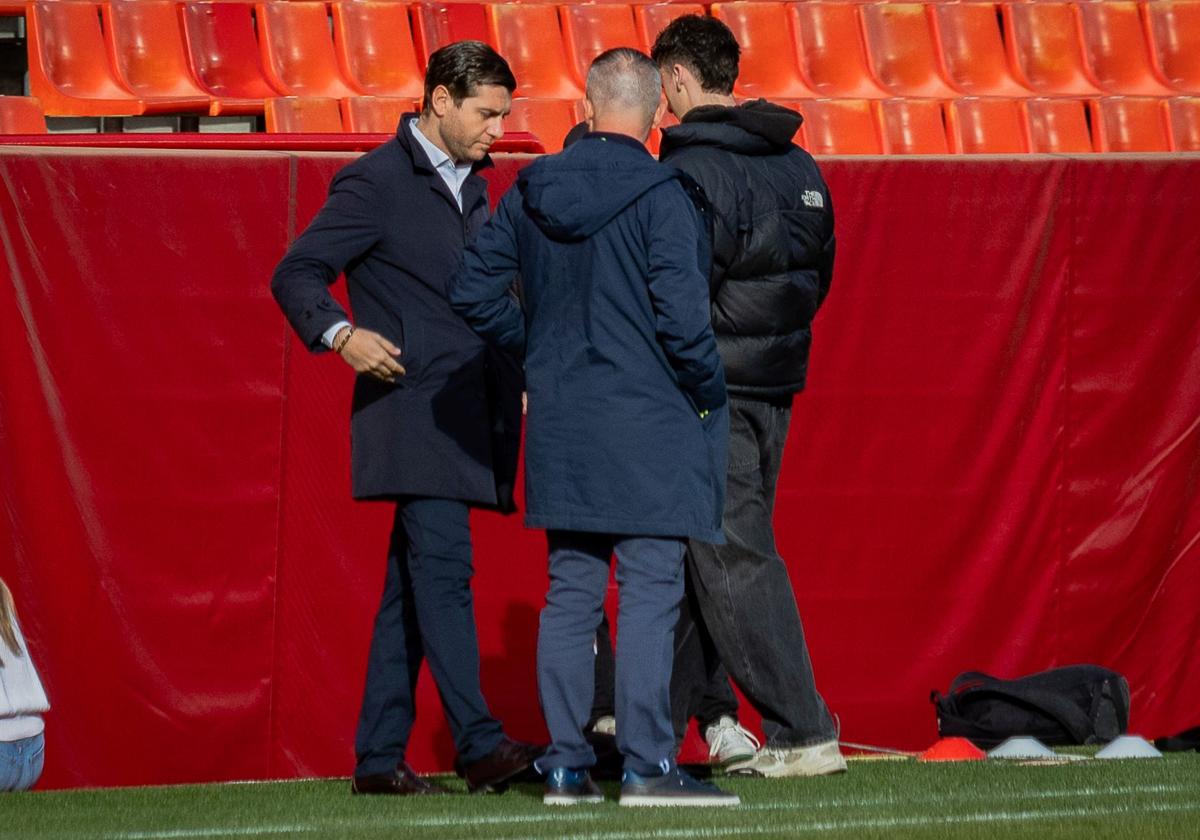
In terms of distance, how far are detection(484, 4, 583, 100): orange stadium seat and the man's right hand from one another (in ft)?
18.2

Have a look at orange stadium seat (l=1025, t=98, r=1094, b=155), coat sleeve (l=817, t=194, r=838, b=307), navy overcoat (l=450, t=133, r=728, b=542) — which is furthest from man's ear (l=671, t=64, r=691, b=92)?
orange stadium seat (l=1025, t=98, r=1094, b=155)

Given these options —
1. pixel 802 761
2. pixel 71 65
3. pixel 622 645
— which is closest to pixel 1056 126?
pixel 71 65

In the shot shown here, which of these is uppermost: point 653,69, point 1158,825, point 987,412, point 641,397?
point 653,69

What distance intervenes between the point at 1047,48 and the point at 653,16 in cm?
237

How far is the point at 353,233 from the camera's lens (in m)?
3.94

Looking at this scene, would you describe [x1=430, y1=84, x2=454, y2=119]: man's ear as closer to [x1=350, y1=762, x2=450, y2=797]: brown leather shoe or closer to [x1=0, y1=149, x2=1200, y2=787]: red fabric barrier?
[x1=0, y1=149, x2=1200, y2=787]: red fabric barrier

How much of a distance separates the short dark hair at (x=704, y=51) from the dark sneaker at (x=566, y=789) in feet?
5.36

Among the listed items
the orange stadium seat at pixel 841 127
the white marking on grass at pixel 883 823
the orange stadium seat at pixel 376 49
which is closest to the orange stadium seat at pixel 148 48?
the orange stadium seat at pixel 376 49

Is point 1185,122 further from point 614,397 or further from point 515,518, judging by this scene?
point 614,397

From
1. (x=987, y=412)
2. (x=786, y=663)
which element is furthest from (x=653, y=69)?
(x=987, y=412)

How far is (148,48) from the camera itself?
866 cm

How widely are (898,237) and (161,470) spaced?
220 cm

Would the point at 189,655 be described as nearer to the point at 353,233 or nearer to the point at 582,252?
the point at 353,233

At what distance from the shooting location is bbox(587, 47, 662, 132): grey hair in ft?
12.0
